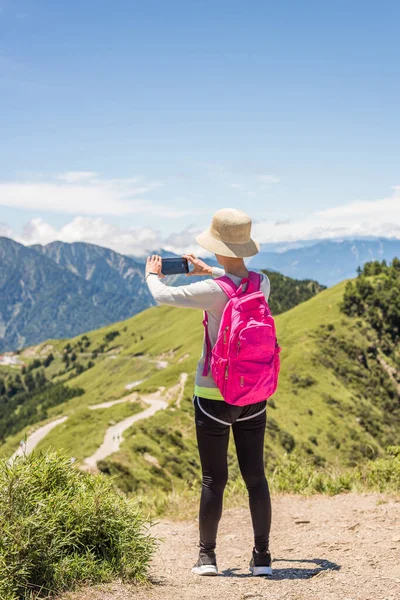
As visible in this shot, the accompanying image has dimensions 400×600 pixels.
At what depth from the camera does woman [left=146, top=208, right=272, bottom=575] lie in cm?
585

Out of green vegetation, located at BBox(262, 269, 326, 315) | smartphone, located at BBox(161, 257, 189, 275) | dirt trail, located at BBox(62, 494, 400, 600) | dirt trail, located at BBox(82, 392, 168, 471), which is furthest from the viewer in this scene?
green vegetation, located at BBox(262, 269, 326, 315)

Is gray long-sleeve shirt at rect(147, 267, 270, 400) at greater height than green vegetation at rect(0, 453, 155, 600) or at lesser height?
greater

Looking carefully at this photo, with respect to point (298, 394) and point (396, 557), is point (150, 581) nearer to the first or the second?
point (396, 557)

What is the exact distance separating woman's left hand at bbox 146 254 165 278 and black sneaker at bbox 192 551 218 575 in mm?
3080

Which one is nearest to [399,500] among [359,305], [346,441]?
[346,441]

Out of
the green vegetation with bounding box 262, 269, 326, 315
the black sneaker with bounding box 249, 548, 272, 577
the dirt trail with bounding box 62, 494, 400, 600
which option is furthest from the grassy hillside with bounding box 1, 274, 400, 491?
the green vegetation with bounding box 262, 269, 326, 315

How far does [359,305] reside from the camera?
10769 centimetres

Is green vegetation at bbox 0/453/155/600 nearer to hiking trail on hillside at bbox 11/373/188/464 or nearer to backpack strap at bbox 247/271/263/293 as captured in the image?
backpack strap at bbox 247/271/263/293

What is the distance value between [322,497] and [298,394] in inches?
2690

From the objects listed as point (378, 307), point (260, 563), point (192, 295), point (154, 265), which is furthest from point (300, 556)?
point (378, 307)

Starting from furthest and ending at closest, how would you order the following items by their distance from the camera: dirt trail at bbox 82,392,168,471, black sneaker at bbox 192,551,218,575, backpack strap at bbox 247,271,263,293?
dirt trail at bbox 82,392,168,471 < black sneaker at bbox 192,551,218,575 < backpack strap at bbox 247,271,263,293

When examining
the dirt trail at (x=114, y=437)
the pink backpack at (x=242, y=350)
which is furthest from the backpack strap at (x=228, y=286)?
the dirt trail at (x=114, y=437)

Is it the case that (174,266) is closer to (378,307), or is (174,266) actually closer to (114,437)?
(114,437)

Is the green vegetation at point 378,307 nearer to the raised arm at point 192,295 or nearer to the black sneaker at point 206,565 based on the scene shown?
the black sneaker at point 206,565
